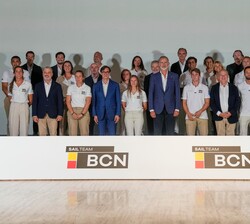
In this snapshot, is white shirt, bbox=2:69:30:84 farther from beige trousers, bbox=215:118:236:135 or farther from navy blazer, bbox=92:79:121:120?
beige trousers, bbox=215:118:236:135

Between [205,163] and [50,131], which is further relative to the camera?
[50,131]

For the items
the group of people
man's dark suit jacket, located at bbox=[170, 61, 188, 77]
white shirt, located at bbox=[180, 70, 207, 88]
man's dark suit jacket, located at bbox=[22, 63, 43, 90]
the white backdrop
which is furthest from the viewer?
the white backdrop

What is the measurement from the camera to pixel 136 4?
12.8 m

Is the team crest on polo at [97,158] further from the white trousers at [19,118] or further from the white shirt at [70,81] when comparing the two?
the white shirt at [70,81]

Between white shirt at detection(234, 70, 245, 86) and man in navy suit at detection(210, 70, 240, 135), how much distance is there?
0.58 metres

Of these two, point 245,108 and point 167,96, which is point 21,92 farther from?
point 245,108

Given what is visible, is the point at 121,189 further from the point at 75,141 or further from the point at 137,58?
the point at 137,58

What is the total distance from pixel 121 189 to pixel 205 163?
4.59 feet

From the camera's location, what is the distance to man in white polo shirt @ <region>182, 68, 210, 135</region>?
1052 centimetres

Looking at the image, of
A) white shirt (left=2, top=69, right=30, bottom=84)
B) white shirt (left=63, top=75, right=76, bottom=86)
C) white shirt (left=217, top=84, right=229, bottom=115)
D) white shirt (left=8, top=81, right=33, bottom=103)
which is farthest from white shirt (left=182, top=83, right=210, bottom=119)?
white shirt (left=2, top=69, right=30, bottom=84)

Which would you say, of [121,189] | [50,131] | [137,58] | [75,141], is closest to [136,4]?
[137,58]

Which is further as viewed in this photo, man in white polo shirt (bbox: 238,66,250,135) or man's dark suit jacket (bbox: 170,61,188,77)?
man's dark suit jacket (bbox: 170,61,188,77)

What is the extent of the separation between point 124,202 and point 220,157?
223 centimetres

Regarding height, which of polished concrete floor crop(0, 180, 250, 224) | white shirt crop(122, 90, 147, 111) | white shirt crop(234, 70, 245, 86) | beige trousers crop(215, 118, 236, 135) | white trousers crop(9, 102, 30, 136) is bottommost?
polished concrete floor crop(0, 180, 250, 224)
